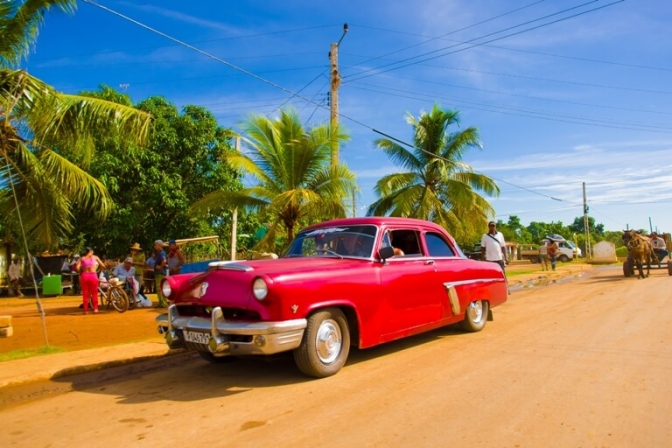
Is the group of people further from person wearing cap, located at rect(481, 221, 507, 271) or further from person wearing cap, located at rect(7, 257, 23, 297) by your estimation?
person wearing cap, located at rect(7, 257, 23, 297)

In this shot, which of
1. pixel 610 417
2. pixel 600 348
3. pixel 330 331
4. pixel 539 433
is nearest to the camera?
pixel 539 433

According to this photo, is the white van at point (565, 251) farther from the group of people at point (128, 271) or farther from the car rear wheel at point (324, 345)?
the car rear wheel at point (324, 345)

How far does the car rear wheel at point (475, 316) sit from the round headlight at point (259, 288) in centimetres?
372

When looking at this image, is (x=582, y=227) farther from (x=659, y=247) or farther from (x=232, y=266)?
(x=232, y=266)

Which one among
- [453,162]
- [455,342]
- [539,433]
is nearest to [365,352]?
[455,342]

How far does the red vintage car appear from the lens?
462 cm

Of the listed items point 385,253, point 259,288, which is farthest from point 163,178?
point 259,288

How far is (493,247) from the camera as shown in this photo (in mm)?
11594

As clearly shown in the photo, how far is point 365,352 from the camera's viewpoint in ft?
20.6

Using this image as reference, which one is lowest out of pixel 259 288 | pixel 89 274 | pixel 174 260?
pixel 259 288

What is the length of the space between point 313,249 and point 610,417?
3.62m

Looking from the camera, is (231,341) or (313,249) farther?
(313,249)

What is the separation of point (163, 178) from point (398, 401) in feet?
57.9

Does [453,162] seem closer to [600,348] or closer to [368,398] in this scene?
[600,348]
